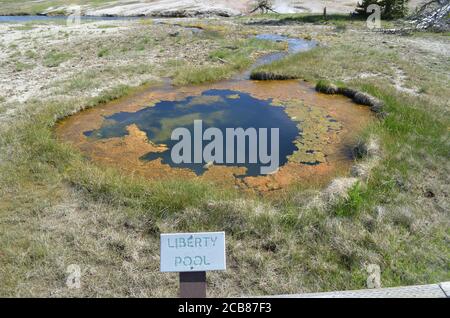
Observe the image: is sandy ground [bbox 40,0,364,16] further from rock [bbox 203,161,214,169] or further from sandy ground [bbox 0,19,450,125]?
rock [bbox 203,161,214,169]

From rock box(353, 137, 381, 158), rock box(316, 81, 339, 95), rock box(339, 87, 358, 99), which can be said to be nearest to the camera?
rock box(353, 137, 381, 158)

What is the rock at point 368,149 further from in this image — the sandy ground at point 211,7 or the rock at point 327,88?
the sandy ground at point 211,7

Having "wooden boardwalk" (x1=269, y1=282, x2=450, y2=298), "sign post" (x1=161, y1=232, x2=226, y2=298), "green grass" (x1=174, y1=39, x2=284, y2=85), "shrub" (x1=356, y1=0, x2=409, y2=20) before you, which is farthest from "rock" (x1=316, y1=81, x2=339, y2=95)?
"shrub" (x1=356, y1=0, x2=409, y2=20)

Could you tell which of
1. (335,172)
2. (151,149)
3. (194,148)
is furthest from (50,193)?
(335,172)

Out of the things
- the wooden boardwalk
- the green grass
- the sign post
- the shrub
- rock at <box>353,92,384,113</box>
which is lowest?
rock at <box>353,92,384,113</box>

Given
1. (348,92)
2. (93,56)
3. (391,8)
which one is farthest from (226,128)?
(391,8)

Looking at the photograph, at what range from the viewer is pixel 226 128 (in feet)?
33.2

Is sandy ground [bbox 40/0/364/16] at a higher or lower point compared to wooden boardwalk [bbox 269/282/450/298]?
higher

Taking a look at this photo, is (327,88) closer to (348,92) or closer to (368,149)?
(348,92)

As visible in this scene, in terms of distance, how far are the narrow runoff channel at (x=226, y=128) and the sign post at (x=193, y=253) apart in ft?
13.8

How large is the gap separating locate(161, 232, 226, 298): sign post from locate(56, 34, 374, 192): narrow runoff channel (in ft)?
13.8

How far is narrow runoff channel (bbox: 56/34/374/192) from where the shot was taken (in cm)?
800

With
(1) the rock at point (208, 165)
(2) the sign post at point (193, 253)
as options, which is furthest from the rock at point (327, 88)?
(2) the sign post at point (193, 253)

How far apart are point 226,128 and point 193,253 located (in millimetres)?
7147
